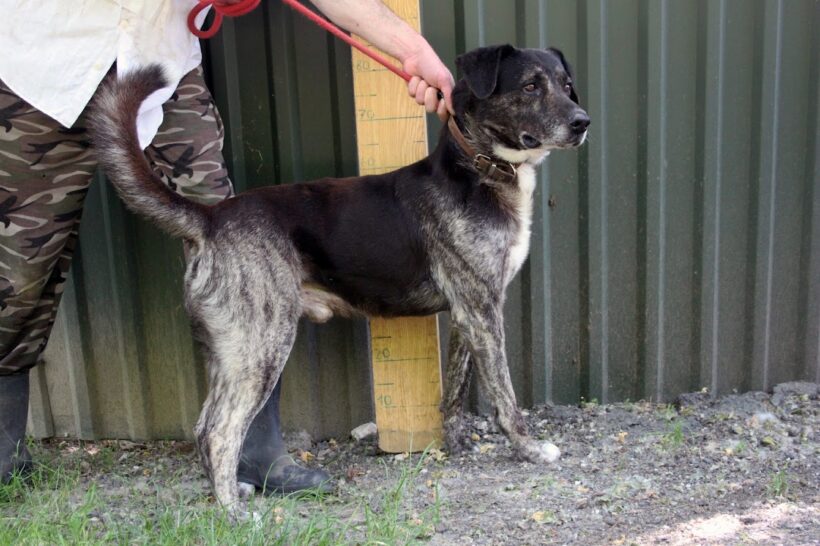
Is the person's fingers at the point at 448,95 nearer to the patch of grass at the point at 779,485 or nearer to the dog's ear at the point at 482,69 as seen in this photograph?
the dog's ear at the point at 482,69

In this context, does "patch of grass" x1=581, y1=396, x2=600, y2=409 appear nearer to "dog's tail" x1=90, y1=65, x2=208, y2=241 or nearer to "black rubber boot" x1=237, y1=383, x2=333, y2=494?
"black rubber boot" x1=237, y1=383, x2=333, y2=494

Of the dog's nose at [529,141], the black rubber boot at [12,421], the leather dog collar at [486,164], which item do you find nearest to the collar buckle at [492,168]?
the leather dog collar at [486,164]

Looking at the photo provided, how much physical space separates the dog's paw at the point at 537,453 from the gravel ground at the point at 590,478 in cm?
5

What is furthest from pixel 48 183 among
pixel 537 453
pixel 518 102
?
pixel 537 453

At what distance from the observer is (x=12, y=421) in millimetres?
3760

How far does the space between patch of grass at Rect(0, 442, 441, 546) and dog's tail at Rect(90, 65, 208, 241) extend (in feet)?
3.95

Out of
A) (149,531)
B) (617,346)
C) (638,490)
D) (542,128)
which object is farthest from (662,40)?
(149,531)

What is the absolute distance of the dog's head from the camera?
3.48 m

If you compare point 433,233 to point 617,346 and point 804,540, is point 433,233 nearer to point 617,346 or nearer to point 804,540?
point 617,346

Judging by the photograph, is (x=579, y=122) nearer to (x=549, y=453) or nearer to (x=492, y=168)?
(x=492, y=168)

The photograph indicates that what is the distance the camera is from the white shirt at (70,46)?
3170 millimetres

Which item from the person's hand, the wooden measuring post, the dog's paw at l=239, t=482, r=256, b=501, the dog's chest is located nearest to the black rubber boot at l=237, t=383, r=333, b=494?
the dog's paw at l=239, t=482, r=256, b=501

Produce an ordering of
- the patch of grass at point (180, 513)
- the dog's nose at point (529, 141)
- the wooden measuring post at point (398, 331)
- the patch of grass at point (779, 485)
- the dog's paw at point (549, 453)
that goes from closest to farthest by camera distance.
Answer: the patch of grass at point (180, 513) < the patch of grass at point (779, 485) < the dog's nose at point (529, 141) < the dog's paw at point (549, 453) < the wooden measuring post at point (398, 331)

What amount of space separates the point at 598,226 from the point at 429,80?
4.23 feet
